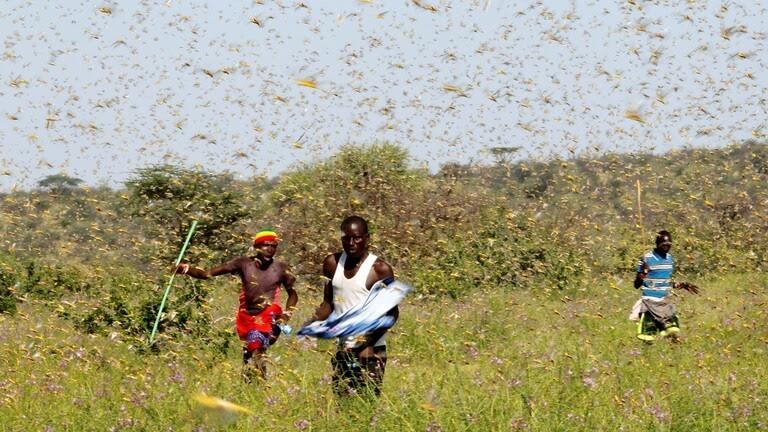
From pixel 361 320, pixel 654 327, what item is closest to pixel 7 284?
pixel 654 327

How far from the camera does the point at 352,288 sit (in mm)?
7207

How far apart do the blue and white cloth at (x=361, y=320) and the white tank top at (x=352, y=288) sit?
181 mm

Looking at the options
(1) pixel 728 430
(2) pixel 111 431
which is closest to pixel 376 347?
(2) pixel 111 431

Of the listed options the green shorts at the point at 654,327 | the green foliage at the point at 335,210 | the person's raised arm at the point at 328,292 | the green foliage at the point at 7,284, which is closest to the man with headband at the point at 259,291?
the person's raised arm at the point at 328,292

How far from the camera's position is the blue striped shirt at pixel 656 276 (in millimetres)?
11352

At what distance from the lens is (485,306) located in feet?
45.3

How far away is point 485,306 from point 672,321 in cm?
309

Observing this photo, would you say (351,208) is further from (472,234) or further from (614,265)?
(614,265)

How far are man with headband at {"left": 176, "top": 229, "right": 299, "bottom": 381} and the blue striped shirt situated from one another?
4.19 m

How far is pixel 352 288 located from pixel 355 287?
0.02 meters

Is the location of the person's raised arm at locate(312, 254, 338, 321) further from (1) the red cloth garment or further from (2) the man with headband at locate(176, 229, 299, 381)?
(1) the red cloth garment

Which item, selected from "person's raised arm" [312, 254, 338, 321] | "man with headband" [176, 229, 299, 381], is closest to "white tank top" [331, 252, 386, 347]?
"person's raised arm" [312, 254, 338, 321]

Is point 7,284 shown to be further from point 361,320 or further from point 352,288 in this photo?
point 361,320

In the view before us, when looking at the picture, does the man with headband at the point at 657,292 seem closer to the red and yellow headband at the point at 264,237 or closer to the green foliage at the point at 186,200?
the red and yellow headband at the point at 264,237
